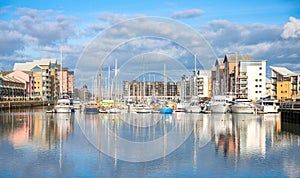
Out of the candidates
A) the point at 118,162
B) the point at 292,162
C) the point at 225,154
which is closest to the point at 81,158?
the point at 118,162

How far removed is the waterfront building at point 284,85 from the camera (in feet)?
260

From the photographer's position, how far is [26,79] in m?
105

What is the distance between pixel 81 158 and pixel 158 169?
15.9ft

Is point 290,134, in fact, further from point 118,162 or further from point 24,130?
point 24,130

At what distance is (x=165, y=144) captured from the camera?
92.4 feet

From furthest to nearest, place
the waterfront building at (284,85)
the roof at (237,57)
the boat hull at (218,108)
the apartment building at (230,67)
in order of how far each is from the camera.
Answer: the roof at (237,57)
the apartment building at (230,67)
the waterfront building at (284,85)
the boat hull at (218,108)


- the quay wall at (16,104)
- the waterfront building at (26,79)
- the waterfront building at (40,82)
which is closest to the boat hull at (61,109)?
the quay wall at (16,104)

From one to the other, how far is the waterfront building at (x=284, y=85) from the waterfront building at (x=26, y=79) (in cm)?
5987

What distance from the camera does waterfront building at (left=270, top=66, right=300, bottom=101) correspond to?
79188 millimetres

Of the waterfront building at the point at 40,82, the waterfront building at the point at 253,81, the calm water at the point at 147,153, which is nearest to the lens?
the calm water at the point at 147,153

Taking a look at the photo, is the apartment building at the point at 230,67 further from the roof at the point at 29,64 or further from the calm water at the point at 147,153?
the calm water at the point at 147,153

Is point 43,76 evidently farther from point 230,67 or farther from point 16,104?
point 230,67

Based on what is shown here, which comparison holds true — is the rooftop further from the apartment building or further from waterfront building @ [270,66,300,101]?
waterfront building @ [270,66,300,101]

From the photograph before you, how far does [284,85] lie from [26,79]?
204ft
